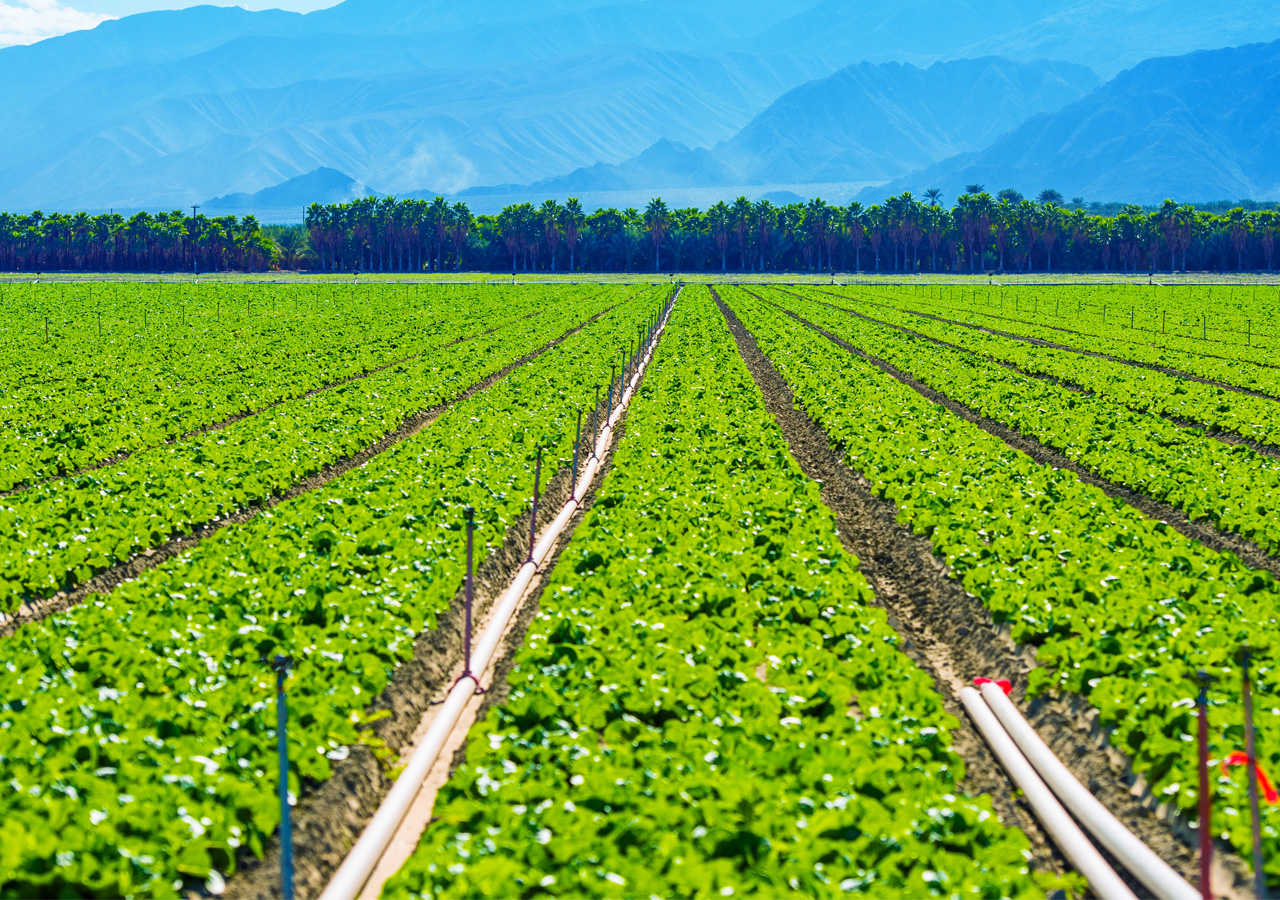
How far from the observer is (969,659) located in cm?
1134

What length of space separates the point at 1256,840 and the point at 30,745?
843cm

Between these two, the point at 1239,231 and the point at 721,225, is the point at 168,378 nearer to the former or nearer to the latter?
the point at 721,225

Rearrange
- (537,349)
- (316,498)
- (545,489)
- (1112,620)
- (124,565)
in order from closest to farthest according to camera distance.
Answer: (1112,620) < (124,565) < (316,498) < (545,489) < (537,349)

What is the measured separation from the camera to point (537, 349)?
3962 cm

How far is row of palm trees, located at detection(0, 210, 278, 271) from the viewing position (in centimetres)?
14375

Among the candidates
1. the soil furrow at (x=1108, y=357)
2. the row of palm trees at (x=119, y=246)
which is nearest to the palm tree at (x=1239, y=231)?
the soil furrow at (x=1108, y=357)

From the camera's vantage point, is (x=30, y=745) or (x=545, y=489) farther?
(x=545, y=489)

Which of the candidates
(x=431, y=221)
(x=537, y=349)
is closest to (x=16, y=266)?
(x=431, y=221)

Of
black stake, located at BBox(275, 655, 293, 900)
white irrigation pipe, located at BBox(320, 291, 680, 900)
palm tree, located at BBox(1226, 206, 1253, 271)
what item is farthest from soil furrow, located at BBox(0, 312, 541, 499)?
palm tree, located at BBox(1226, 206, 1253, 271)

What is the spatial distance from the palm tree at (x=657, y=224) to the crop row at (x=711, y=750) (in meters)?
138

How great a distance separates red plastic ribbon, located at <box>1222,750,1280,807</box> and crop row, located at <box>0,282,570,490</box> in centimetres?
1770

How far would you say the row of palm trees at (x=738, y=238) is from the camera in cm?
14450

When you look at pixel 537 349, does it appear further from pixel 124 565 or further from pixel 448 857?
pixel 448 857

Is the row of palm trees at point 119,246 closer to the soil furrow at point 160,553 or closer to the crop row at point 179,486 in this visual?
the crop row at point 179,486
